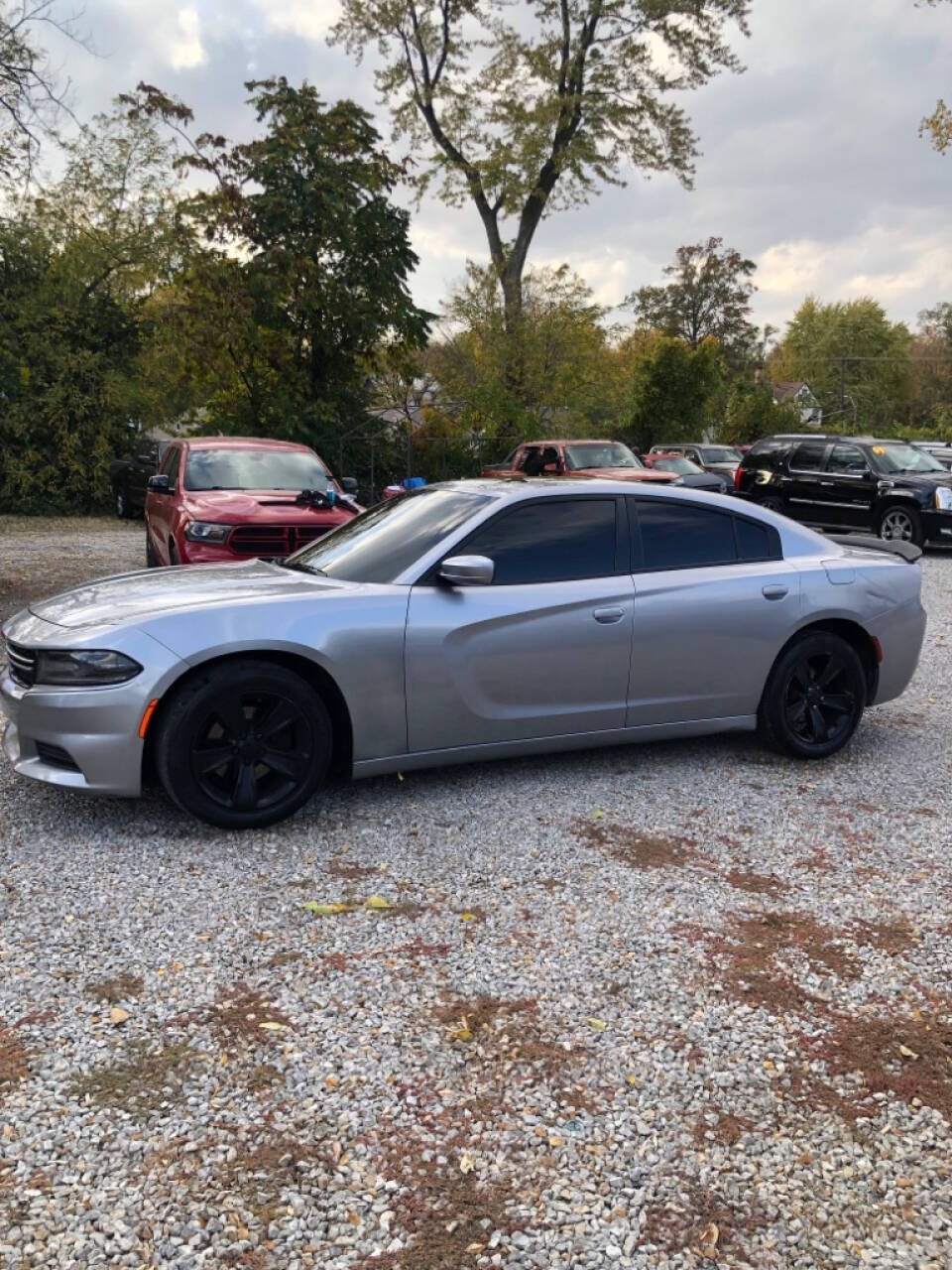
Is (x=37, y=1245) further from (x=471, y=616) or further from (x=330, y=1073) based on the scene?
(x=471, y=616)

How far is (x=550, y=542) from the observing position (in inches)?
189

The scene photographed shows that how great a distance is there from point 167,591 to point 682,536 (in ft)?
8.32

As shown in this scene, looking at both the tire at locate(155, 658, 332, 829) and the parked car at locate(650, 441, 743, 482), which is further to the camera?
the parked car at locate(650, 441, 743, 482)

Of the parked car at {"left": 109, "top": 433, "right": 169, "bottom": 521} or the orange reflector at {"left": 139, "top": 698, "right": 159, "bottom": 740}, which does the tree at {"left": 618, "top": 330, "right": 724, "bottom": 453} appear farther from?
the orange reflector at {"left": 139, "top": 698, "right": 159, "bottom": 740}

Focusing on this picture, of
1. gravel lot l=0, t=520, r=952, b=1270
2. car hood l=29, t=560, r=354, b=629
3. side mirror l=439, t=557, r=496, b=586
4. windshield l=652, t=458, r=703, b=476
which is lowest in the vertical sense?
gravel lot l=0, t=520, r=952, b=1270

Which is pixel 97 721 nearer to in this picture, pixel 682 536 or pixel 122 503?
pixel 682 536

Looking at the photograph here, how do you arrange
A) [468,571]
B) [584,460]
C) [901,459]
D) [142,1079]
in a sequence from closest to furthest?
[142,1079] → [468,571] → [584,460] → [901,459]

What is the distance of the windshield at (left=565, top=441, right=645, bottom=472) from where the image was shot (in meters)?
15.2

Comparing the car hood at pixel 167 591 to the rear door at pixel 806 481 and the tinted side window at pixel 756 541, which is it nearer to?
the tinted side window at pixel 756 541

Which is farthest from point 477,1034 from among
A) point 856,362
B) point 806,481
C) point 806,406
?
point 856,362

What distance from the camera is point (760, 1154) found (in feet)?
7.75

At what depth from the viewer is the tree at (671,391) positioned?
30.9 metres

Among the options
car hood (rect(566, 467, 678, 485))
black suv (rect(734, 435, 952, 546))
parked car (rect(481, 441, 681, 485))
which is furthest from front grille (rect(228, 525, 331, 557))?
black suv (rect(734, 435, 952, 546))

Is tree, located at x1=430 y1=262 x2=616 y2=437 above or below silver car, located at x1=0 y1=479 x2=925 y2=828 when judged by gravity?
above
